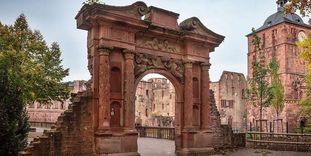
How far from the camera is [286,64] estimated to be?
45531mm

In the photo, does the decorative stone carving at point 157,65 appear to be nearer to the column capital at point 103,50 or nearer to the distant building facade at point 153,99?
the column capital at point 103,50

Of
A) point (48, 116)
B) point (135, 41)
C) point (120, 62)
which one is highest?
point (135, 41)

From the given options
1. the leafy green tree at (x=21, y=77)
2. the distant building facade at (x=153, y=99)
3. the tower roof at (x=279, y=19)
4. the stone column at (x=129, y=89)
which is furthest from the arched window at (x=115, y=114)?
the distant building facade at (x=153, y=99)

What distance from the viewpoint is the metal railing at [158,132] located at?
23.8 metres

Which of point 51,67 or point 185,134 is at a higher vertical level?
point 51,67

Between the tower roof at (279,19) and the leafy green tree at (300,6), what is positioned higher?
the tower roof at (279,19)

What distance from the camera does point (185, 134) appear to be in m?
15.4

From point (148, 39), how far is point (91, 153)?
5.35m

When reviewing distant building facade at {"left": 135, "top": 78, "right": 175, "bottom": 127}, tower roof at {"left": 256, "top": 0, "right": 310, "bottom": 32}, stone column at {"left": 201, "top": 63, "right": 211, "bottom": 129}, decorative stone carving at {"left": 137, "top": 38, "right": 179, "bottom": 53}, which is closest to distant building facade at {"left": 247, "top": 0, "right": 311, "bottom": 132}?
tower roof at {"left": 256, "top": 0, "right": 310, "bottom": 32}

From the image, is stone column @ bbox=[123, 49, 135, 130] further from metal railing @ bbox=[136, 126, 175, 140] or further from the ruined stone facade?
the ruined stone facade

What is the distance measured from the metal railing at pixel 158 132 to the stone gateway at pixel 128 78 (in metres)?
7.59

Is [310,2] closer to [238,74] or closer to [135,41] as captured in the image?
[135,41]

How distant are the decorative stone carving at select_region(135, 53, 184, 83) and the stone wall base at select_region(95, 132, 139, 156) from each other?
8.74 ft

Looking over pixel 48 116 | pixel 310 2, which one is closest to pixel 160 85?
pixel 48 116
